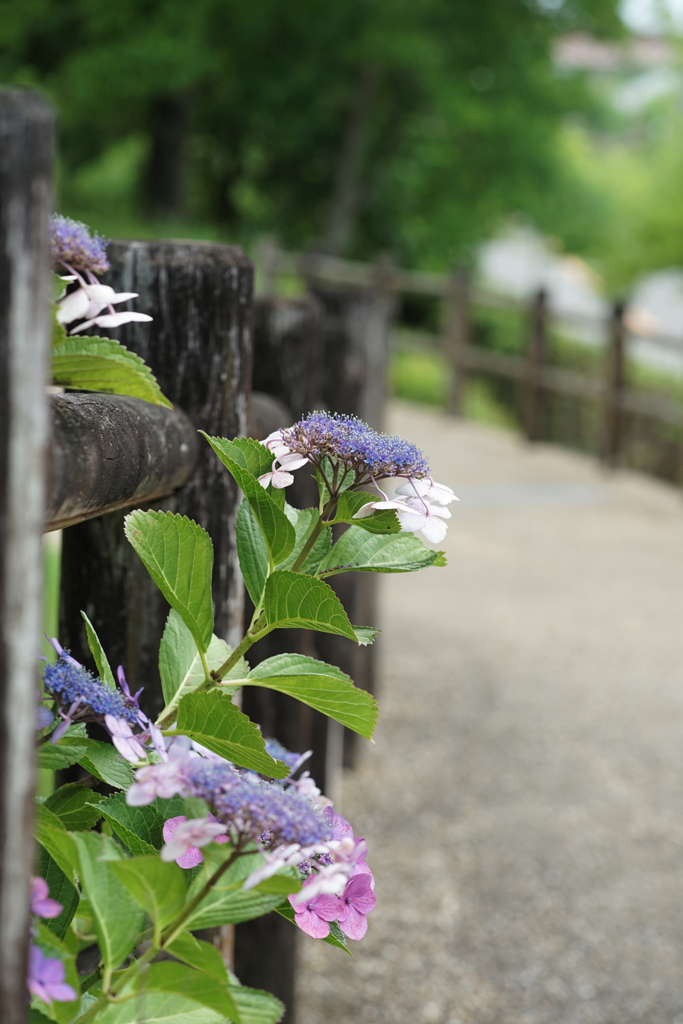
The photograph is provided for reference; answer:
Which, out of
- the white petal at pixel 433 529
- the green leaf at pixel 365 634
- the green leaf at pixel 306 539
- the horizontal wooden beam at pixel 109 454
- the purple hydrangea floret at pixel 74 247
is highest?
the purple hydrangea floret at pixel 74 247

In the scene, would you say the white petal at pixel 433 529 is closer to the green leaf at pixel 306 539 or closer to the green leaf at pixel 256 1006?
the green leaf at pixel 306 539

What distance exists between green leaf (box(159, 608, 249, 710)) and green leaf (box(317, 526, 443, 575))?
10 cm

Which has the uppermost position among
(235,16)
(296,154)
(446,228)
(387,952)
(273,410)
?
(235,16)

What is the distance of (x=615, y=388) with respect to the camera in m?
8.31

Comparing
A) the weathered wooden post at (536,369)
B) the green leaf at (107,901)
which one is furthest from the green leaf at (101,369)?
the weathered wooden post at (536,369)

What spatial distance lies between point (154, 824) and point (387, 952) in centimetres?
191

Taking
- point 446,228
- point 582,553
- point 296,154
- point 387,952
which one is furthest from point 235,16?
point 387,952

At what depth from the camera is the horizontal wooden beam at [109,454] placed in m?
0.55

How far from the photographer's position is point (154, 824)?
662mm

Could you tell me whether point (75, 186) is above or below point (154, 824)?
above

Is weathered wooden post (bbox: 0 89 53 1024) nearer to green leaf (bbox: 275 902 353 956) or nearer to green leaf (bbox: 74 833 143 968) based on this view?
green leaf (bbox: 74 833 143 968)

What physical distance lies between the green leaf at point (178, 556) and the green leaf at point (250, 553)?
3 cm

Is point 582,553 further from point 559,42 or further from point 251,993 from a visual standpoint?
point 559,42

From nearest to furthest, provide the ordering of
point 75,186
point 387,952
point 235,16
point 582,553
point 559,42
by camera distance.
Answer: point 387,952
point 582,553
point 235,16
point 559,42
point 75,186
